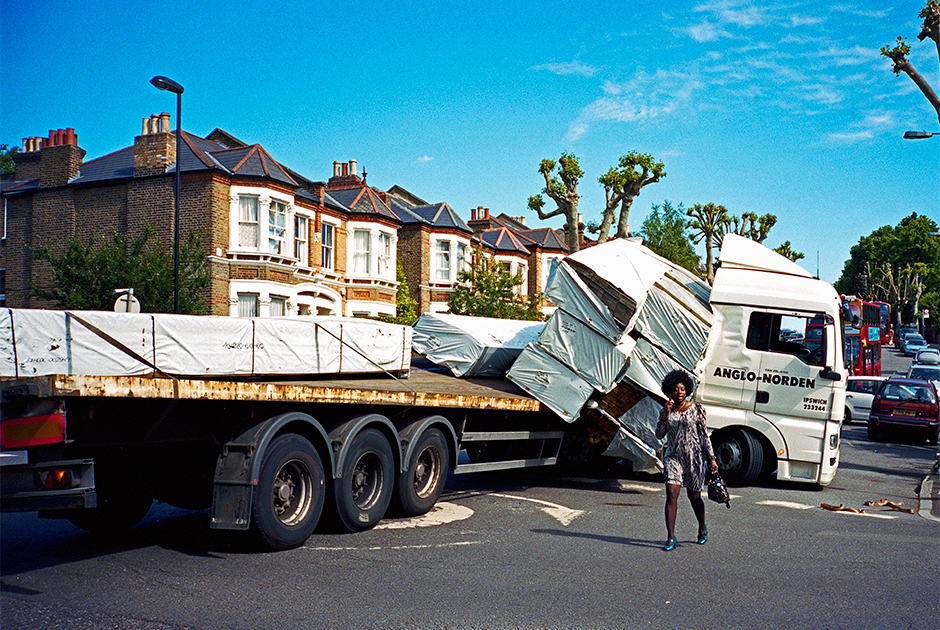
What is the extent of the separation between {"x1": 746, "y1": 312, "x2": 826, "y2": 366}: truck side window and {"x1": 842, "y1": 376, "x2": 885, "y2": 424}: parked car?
630 inches

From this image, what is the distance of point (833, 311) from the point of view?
11.5 m

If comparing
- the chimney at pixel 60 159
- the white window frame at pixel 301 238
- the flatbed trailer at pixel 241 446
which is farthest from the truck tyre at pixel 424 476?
the chimney at pixel 60 159

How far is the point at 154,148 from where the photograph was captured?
1123 inches

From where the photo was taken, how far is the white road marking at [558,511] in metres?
9.07

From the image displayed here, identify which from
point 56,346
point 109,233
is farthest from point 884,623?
point 109,233

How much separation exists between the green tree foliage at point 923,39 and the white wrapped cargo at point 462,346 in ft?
39.0

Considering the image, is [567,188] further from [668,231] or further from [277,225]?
[668,231]

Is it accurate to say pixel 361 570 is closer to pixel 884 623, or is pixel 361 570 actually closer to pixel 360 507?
pixel 360 507

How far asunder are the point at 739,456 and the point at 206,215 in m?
20.6

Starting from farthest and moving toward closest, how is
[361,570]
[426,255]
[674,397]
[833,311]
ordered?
1. [426,255]
2. [833,311]
3. [674,397]
4. [361,570]

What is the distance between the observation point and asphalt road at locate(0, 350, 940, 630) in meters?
5.37

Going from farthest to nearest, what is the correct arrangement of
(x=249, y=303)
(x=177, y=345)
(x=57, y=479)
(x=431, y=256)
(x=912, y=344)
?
1. (x=912, y=344)
2. (x=431, y=256)
3. (x=249, y=303)
4. (x=177, y=345)
5. (x=57, y=479)

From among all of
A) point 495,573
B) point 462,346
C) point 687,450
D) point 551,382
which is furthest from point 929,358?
point 495,573

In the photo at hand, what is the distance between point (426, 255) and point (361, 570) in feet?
113
